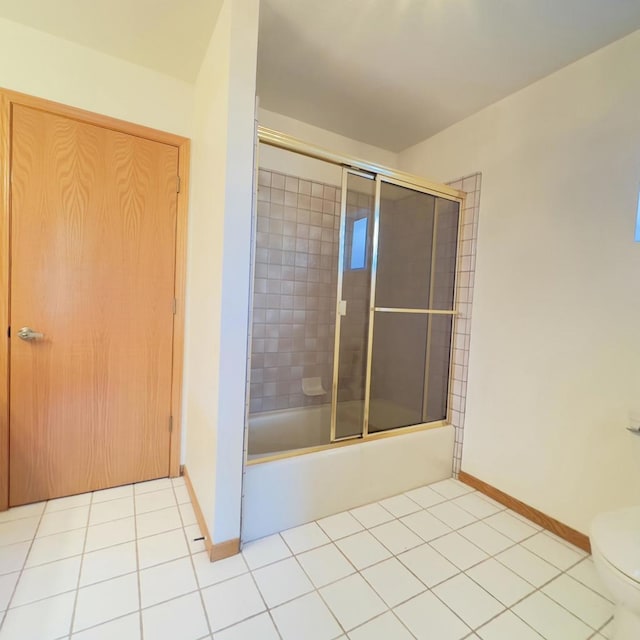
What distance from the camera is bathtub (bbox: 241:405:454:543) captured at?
5.34ft

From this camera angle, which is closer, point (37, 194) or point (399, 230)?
point (37, 194)

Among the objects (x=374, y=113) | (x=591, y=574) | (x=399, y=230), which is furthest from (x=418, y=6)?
(x=591, y=574)

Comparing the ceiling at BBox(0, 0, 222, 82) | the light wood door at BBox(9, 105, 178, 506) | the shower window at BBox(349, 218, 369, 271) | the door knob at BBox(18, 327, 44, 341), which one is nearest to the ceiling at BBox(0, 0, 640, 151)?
the ceiling at BBox(0, 0, 222, 82)

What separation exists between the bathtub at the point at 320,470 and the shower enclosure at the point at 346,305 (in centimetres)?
2

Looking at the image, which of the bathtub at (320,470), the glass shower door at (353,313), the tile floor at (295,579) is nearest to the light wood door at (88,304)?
the tile floor at (295,579)

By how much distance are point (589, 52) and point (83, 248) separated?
9.32ft

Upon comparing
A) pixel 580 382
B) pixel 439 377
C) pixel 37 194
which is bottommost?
pixel 439 377

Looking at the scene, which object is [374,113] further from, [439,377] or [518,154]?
[439,377]

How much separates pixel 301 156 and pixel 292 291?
0.95 metres

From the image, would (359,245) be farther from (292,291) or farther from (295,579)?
(295,579)

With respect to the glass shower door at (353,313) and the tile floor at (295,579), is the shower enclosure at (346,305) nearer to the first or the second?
the glass shower door at (353,313)

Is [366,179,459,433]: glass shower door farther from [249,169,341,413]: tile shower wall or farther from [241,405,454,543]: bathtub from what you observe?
[249,169,341,413]: tile shower wall

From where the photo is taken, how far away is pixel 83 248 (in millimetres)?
1821

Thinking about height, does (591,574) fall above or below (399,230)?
below
